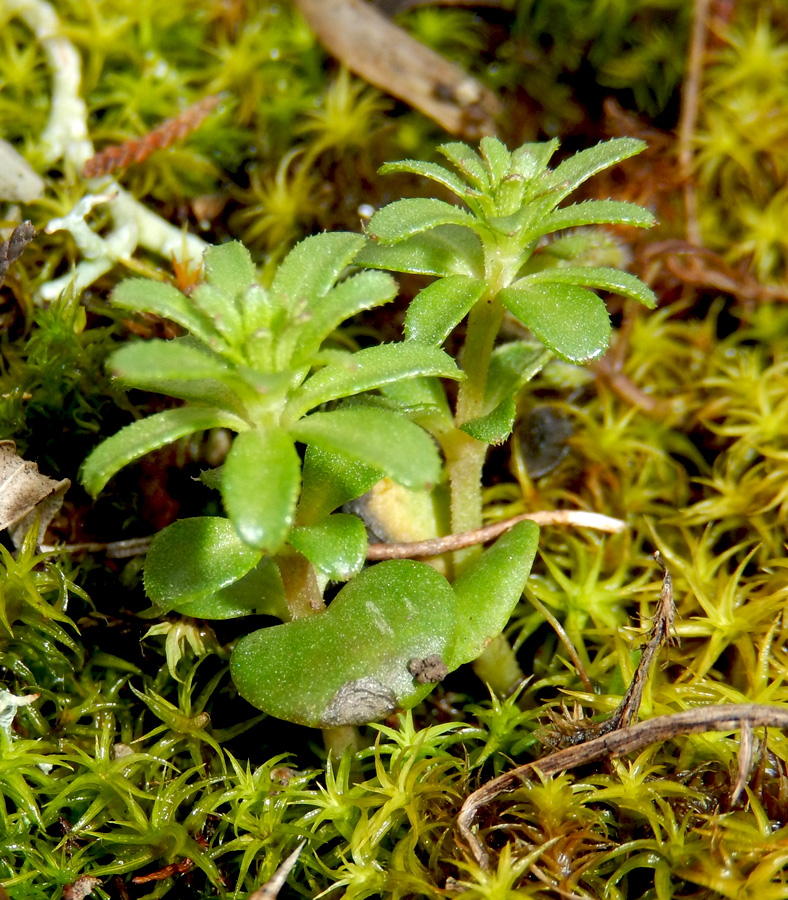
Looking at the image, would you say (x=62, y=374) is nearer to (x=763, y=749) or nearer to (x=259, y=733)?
(x=259, y=733)

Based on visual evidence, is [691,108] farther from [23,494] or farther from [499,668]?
[23,494]

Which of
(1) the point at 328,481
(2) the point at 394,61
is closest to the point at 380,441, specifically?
(1) the point at 328,481


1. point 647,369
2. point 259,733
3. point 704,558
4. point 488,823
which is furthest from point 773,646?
point 259,733

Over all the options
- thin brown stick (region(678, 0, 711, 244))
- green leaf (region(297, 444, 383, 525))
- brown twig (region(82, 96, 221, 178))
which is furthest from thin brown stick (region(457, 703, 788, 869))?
brown twig (region(82, 96, 221, 178))

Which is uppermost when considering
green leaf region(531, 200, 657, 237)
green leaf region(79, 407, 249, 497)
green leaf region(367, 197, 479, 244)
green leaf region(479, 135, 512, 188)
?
green leaf region(479, 135, 512, 188)

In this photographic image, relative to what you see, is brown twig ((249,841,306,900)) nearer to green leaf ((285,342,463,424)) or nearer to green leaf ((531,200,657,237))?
green leaf ((285,342,463,424))

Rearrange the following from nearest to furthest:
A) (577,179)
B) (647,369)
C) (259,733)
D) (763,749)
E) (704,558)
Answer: (763,749), (577,179), (259,733), (704,558), (647,369)

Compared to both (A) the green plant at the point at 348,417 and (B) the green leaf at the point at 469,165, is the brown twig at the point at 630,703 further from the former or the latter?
(B) the green leaf at the point at 469,165
